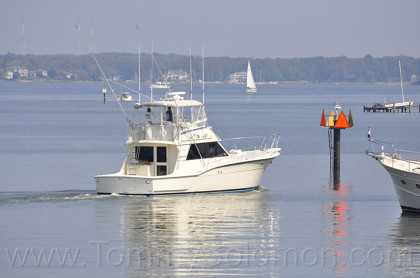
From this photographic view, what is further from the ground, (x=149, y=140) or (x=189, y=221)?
(x=149, y=140)

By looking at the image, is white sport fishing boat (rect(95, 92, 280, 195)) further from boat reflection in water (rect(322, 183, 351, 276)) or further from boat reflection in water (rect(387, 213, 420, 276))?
boat reflection in water (rect(387, 213, 420, 276))

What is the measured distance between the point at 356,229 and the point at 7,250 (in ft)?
39.8

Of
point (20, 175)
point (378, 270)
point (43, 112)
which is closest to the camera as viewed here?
point (378, 270)

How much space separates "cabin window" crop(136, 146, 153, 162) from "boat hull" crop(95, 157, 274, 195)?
1667 mm

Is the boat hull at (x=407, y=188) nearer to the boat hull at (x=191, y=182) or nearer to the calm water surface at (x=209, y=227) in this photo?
the calm water surface at (x=209, y=227)

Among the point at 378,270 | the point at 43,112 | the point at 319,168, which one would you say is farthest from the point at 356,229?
the point at 43,112

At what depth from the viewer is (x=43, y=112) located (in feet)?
404

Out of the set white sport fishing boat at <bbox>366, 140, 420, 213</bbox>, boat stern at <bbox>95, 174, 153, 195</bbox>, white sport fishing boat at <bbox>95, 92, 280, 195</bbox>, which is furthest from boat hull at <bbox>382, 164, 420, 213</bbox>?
boat stern at <bbox>95, 174, 153, 195</bbox>

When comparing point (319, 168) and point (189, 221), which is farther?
point (319, 168)

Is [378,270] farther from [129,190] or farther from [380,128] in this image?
[380,128]

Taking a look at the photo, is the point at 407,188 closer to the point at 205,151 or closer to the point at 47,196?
the point at 205,151

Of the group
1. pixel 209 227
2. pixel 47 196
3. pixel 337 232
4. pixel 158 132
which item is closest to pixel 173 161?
pixel 158 132

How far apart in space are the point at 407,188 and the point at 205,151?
9239mm

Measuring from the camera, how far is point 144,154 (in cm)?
3816
